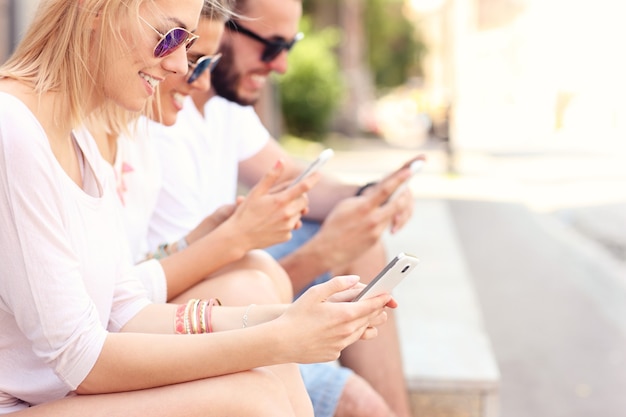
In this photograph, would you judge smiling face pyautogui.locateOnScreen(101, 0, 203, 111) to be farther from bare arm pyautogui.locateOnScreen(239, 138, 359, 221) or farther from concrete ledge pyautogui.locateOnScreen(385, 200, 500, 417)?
concrete ledge pyautogui.locateOnScreen(385, 200, 500, 417)

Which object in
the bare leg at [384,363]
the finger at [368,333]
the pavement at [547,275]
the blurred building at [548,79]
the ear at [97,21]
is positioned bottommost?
the blurred building at [548,79]

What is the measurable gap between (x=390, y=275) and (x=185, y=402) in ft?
1.50

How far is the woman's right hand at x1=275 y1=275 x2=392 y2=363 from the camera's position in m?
1.66

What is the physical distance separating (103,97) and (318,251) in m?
1.20

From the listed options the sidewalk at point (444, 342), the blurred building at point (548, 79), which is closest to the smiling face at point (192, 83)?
the sidewalk at point (444, 342)

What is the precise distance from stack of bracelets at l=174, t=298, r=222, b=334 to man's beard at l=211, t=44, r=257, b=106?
122cm

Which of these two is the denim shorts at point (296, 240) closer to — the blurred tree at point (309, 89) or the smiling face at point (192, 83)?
the smiling face at point (192, 83)

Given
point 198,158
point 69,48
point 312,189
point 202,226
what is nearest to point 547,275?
point 312,189

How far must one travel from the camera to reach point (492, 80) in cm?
4638

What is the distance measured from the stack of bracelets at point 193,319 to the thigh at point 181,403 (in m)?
0.24

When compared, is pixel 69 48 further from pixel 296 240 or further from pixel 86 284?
pixel 296 240

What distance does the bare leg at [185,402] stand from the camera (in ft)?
5.32

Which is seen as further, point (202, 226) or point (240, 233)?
point (202, 226)

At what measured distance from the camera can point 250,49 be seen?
3.05 meters
